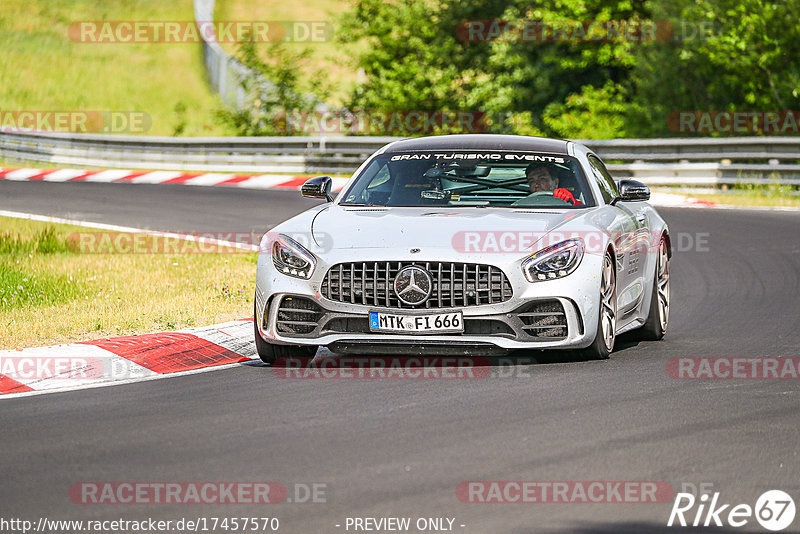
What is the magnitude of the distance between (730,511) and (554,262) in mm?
3287

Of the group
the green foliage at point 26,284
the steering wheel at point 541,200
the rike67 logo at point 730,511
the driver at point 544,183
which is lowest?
the green foliage at point 26,284

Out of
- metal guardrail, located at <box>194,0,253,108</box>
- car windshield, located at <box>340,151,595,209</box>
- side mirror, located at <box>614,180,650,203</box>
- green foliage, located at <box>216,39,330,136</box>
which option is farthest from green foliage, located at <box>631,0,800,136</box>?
car windshield, located at <box>340,151,595,209</box>

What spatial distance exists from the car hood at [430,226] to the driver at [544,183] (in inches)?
12.3

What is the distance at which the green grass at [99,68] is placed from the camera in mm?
57438

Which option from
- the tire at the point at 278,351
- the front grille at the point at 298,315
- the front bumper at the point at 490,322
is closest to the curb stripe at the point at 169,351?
the tire at the point at 278,351

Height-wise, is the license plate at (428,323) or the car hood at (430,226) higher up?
the car hood at (430,226)

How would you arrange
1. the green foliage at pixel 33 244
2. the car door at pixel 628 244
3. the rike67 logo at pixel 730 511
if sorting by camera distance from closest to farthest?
the rike67 logo at pixel 730 511
the car door at pixel 628 244
the green foliage at pixel 33 244

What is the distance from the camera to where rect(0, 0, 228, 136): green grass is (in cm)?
5744

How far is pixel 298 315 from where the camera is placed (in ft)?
27.2

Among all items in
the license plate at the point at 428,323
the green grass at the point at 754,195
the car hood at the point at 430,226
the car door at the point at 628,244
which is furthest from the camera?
the green grass at the point at 754,195

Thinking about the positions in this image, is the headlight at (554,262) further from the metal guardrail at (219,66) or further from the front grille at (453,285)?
the metal guardrail at (219,66)

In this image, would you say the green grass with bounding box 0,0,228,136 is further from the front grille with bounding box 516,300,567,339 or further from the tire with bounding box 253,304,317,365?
the front grille with bounding box 516,300,567,339

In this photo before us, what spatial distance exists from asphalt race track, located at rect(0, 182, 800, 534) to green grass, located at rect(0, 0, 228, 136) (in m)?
44.8

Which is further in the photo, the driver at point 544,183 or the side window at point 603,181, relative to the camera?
the side window at point 603,181
